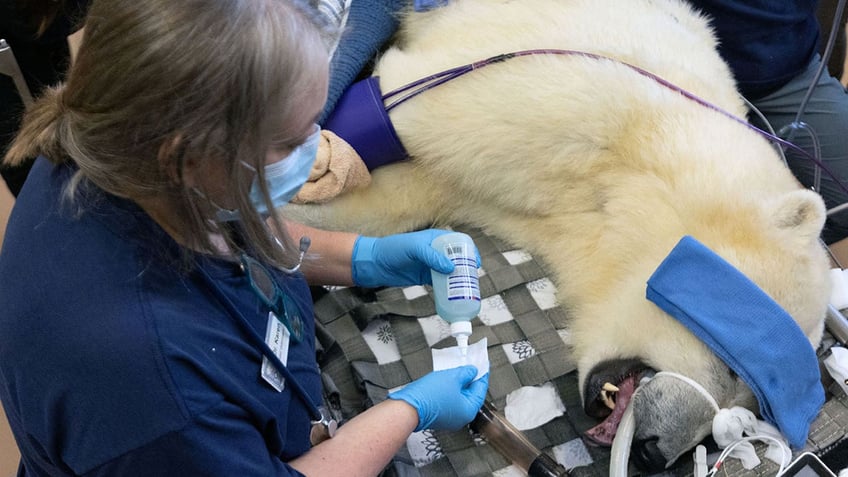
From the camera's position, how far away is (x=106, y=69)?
0.70m

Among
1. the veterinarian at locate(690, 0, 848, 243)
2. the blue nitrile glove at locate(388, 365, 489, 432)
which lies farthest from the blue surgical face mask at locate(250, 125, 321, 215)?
the veterinarian at locate(690, 0, 848, 243)

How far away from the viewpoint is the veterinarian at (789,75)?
5.85 ft

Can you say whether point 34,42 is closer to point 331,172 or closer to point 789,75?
point 331,172

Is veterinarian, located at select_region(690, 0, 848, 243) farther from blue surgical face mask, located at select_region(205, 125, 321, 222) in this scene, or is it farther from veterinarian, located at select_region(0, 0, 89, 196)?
veterinarian, located at select_region(0, 0, 89, 196)

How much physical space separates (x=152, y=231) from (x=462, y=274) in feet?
2.11

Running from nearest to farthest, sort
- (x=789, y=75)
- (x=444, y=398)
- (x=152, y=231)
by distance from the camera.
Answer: (x=152, y=231), (x=444, y=398), (x=789, y=75)

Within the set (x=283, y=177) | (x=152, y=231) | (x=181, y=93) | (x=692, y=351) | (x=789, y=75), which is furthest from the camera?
(x=789, y=75)

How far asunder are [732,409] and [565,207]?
1.85 ft

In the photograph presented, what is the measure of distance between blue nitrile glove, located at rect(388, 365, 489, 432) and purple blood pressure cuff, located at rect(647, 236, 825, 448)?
400mm

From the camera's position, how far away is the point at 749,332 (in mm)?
1152

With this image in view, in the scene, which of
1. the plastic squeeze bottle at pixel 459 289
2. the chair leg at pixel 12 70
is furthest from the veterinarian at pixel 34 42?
the plastic squeeze bottle at pixel 459 289

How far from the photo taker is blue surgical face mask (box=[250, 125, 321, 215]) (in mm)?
847

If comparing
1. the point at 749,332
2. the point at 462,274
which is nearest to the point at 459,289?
the point at 462,274

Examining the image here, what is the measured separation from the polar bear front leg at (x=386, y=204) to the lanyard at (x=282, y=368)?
1.85 feet
